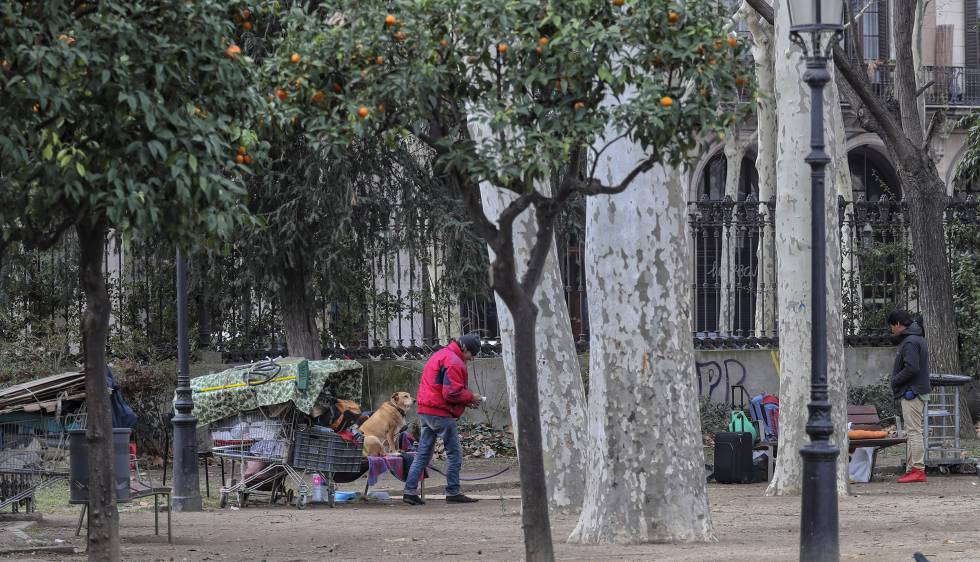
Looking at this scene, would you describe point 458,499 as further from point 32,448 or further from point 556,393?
point 32,448

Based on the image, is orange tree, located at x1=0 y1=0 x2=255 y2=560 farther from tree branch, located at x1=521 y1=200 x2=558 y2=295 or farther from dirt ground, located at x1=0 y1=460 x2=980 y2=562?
dirt ground, located at x1=0 y1=460 x2=980 y2=562

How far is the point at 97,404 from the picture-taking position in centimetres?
909

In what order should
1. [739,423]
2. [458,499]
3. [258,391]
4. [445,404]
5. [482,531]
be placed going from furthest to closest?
[739,423] < [458,499] < [445,404] < [258,391] < [482,531]

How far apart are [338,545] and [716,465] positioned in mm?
6788

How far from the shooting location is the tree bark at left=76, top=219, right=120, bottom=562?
9.08 meters

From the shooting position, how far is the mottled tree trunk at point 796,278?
1477cm

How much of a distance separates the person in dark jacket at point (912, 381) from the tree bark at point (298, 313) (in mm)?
7515

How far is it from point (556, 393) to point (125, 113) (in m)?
6.41

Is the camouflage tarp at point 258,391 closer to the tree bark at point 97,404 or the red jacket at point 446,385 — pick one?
the red jacket at point 446,385

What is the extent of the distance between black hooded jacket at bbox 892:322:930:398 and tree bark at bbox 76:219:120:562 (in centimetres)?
981

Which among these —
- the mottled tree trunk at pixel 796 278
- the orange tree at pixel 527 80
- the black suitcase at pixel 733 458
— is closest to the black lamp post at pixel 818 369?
the orange tree at pixel 527 80

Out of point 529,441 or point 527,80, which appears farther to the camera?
point 529,441

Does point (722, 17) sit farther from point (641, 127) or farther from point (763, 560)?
point (763, 560)

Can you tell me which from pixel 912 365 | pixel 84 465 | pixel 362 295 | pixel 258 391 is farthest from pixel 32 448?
pixel 912 365
